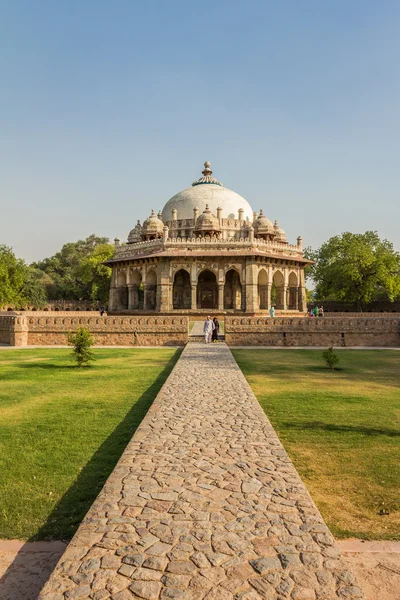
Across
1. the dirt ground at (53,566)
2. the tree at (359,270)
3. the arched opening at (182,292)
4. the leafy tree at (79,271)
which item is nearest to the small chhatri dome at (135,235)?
the arched opening at (182,292)

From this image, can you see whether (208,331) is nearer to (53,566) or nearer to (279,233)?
(53,566)

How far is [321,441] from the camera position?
6.05 meters

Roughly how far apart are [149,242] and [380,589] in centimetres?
3047

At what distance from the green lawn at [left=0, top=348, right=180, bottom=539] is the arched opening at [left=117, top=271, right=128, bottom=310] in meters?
22.1

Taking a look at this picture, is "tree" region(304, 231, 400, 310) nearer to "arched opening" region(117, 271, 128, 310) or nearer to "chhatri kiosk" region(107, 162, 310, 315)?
"chhatri kiosk" region(107, 162, 310, 315)

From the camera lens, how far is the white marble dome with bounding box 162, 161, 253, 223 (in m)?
38.1

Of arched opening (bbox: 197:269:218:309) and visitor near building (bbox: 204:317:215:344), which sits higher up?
arched opening (bbox: 197:269:218:309)

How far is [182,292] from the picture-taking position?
36688mm

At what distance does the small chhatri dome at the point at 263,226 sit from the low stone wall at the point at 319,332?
56.7 feet

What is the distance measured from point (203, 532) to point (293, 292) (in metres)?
34.0

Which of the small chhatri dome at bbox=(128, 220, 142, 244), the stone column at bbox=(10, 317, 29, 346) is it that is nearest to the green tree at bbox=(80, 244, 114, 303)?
the small chhatri dome at bbox=(128, 220, 142, 244)

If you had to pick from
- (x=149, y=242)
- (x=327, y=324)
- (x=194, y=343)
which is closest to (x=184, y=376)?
(x=194, y=343)

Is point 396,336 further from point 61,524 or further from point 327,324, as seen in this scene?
point 61,524

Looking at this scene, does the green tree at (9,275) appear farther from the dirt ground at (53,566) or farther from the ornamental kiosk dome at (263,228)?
the dirt ground at (53,566)
